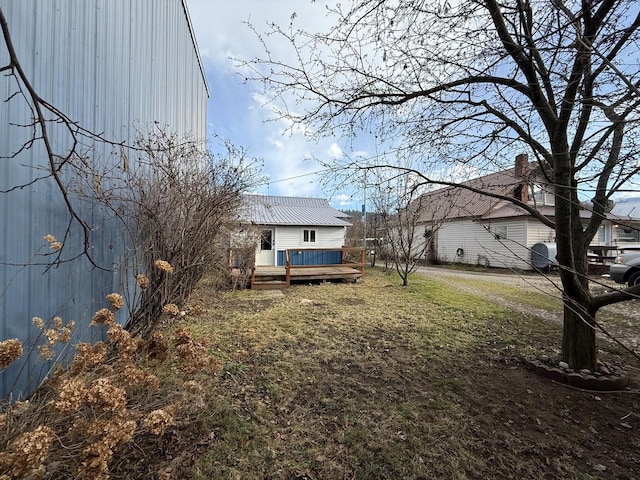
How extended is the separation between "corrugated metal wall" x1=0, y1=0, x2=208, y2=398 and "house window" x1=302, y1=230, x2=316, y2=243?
1247cm

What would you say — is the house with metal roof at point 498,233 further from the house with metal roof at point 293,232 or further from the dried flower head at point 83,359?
the dried flower head at point 83,359

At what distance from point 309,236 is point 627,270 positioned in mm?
12862

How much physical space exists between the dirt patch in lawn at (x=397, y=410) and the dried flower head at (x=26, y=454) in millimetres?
899

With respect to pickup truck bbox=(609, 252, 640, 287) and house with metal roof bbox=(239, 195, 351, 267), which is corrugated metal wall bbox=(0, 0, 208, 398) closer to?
house with metal roof bbox=(239, 195, 351, 267)

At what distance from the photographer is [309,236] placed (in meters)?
17.2

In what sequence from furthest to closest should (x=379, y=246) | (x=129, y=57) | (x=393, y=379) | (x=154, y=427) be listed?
(x=379, y=246), (x=129, y=57), (x=393, y=379), (x=154, y=427)

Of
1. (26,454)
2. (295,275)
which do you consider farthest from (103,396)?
(295,275)

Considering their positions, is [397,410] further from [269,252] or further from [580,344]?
[269,252]

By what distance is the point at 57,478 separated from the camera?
1.71 meters

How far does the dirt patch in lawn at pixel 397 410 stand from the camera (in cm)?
206

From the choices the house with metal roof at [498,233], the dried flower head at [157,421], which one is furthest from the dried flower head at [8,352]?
the house with metal roof at [498,233]

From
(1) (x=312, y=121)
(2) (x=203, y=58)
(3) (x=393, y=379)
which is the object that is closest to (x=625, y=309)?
(3) (x=393, y=379)

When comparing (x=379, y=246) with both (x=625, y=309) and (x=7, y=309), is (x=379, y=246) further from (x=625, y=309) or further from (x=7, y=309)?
(x=7, y=309)

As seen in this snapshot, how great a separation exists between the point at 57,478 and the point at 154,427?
0.65 metres
